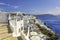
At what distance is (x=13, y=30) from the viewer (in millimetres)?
4438

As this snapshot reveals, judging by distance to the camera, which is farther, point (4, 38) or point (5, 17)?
point (5, 17)

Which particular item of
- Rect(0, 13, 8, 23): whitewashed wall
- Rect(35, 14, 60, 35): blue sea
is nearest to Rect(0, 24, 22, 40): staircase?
Rect(0, 13, 8, 23): whitewashed wall

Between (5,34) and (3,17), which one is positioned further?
(3,17)

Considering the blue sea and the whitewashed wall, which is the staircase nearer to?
the whitewashed wall

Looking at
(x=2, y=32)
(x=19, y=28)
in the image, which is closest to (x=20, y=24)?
(x=19, y=28)

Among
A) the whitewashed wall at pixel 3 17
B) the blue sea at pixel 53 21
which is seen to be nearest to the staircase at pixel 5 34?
the whitewashed wall at pixel 3 17

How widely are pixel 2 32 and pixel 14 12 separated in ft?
4.82

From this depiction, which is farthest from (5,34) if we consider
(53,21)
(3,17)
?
(53,21)

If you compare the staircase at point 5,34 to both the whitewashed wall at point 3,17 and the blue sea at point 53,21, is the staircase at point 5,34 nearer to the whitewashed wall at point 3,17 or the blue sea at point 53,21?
the whitewashed wall at point 3,17

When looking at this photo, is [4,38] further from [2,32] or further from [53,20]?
[53,20]

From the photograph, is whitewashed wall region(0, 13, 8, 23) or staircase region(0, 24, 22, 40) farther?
whitewashed wall region(0, 13, 8, 23)

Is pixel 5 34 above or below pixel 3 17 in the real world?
below

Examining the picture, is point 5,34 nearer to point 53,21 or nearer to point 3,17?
point 3,17

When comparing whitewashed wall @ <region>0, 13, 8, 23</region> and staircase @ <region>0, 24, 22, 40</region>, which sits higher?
whitewashed wall @ <region>0, 13, 8, 23</region>
